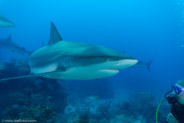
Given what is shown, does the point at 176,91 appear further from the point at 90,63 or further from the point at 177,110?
the point at 90,63

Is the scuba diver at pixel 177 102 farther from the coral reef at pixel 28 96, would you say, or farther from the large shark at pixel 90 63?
the coral reef at pixel 28 96

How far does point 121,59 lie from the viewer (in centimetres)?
232

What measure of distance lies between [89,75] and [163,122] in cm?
749

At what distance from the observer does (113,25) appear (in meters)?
135

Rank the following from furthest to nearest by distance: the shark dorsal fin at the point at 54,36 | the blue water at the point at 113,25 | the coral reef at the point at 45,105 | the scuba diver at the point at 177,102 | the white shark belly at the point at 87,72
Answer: the blue water at the point at 113,25, the coral reef at the point at 45,105, the shark dorsal fin at the point at 54,36, the white shark belly at the point at 87,72, the scuba diver at the point at 177,102

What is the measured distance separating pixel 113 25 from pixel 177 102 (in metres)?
138

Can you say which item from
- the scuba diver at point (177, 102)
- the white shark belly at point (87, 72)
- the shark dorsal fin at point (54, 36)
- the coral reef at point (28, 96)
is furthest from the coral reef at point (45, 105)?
the scuba diver at point (177, 102)

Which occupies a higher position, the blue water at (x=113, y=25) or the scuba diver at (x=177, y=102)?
the blue water at (x=113, y=25)

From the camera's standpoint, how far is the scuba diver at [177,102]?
7.57 feet

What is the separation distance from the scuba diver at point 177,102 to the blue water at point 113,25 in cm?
8146

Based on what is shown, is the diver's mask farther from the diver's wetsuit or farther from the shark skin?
the shark skin

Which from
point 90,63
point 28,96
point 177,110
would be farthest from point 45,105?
point 177,110

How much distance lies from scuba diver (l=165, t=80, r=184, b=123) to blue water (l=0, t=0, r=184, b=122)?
8146 centimetres

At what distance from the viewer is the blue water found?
9719 cm
